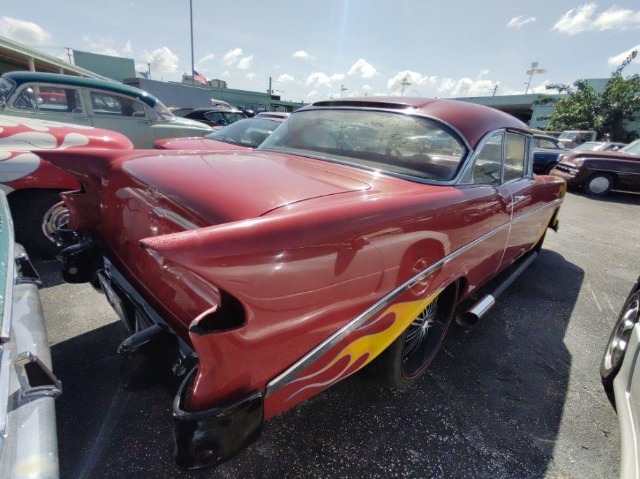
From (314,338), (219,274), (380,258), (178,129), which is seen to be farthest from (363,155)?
(178,129)

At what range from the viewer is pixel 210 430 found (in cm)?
109

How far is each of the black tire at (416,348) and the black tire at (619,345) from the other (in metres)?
0.95

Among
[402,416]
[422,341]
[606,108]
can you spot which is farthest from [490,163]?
[606,108]

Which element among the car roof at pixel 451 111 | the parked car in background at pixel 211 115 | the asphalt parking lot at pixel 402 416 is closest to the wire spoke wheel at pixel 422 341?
the asphalt parking lot at pixel 402 416

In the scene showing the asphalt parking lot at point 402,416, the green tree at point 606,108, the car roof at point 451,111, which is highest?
the green tree at point 606,108

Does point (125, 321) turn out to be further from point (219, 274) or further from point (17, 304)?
point (219, 274)

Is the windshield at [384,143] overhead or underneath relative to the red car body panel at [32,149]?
overhead

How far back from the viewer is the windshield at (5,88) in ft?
16.4

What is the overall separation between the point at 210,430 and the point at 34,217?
3.23 meters

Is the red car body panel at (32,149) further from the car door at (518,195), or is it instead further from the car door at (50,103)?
the car door at (518,195)

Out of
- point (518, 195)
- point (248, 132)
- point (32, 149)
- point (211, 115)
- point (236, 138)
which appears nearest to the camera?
point (518, 195)

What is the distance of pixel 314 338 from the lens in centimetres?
130

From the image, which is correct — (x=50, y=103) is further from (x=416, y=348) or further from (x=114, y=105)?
(x=416, y=348)

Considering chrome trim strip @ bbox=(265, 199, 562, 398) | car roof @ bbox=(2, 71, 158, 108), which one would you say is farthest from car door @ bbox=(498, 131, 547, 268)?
car roof @ bbox=(2, 71, 158, 108)
